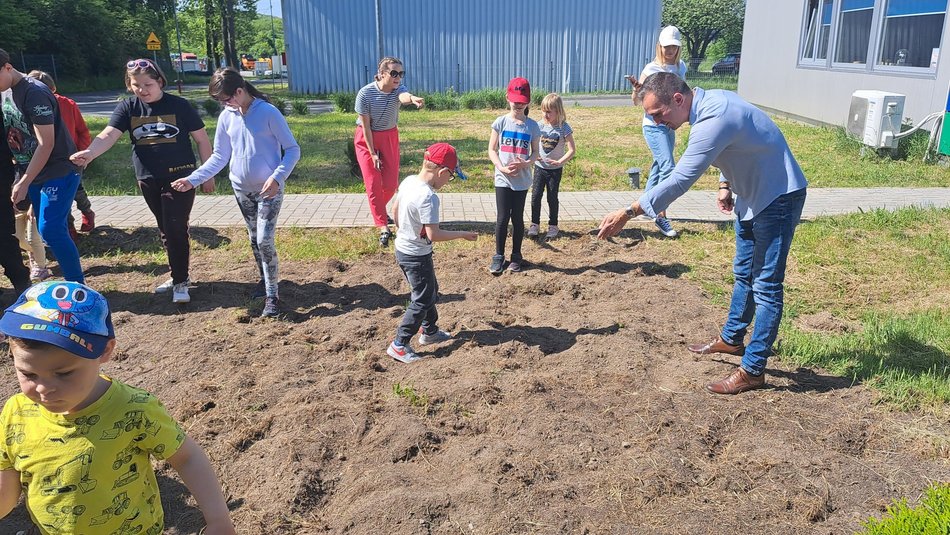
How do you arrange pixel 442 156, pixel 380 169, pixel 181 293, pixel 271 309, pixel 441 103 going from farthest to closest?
1. pixel 441 103
2. pixel 380 169
3. pixel 181 293
4. pixel 271 309
5. pixel 442 156

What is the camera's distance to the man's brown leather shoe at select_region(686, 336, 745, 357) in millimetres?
4574

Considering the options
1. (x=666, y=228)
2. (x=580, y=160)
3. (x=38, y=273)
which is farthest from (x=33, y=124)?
(x=580, y=160)

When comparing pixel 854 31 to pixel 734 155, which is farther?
pixel 854 31

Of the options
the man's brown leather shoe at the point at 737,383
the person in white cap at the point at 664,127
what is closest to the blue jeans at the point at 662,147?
the person in white cap at the point at 664,127

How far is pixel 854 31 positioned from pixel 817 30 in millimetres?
1910

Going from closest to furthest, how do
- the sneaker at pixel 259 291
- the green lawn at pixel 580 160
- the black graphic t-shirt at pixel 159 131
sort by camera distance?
1. the black graphic t-shirt at pixel 159 131
2. the sneaker at pixel 259 291
3. the green lawn at pixel 580 160

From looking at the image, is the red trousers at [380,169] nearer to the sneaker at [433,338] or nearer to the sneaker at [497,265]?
the sneaker at [497,265]

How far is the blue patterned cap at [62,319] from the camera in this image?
1.76 meters

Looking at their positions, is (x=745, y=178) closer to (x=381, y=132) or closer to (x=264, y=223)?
(x=264, y=223)

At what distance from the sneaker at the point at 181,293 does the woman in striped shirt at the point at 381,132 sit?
85.6 inches

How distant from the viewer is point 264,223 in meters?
5.21

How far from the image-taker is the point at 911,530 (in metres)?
2.38

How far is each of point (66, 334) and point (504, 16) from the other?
30.3m

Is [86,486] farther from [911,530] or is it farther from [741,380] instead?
[741,380]
